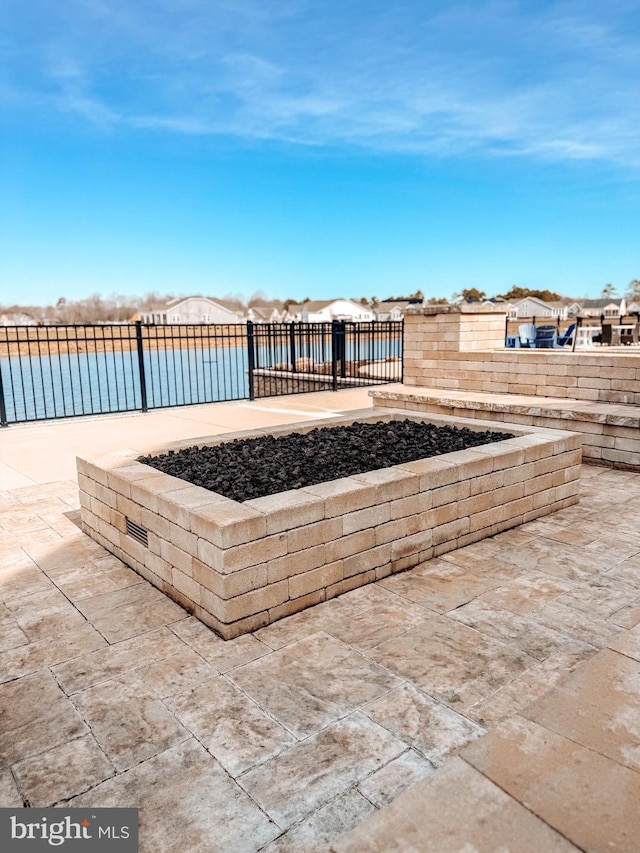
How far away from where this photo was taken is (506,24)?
48.1 feet

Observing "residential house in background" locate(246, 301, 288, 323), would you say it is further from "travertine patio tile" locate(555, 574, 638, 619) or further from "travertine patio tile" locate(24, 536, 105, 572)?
"travertine patio tile" locate(555, 574, 638, 619)

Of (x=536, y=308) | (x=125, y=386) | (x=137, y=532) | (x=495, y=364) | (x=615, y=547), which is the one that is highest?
(x=536, y=308)

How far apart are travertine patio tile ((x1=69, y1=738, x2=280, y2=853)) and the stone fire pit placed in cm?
85

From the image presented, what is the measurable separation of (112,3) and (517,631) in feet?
45.2

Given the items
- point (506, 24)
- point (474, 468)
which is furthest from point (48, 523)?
point (506, 24)

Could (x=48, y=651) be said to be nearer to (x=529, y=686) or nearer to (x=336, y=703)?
(x=336, y=703)

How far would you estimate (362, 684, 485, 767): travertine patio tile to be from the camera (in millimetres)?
1963

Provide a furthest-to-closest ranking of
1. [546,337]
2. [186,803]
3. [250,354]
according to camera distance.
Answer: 1. [546,337]
2. [250,354]
3. [186,803]

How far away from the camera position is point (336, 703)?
2.21m

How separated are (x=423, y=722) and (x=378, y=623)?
0.77m

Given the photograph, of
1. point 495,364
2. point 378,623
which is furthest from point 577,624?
point 495,364

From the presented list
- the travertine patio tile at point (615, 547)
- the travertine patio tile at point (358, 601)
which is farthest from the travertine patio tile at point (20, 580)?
the travertine patio tile at point (615, 547)

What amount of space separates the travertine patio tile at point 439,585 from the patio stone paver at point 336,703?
0.05 ft

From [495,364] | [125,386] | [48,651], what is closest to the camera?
[48,651]
